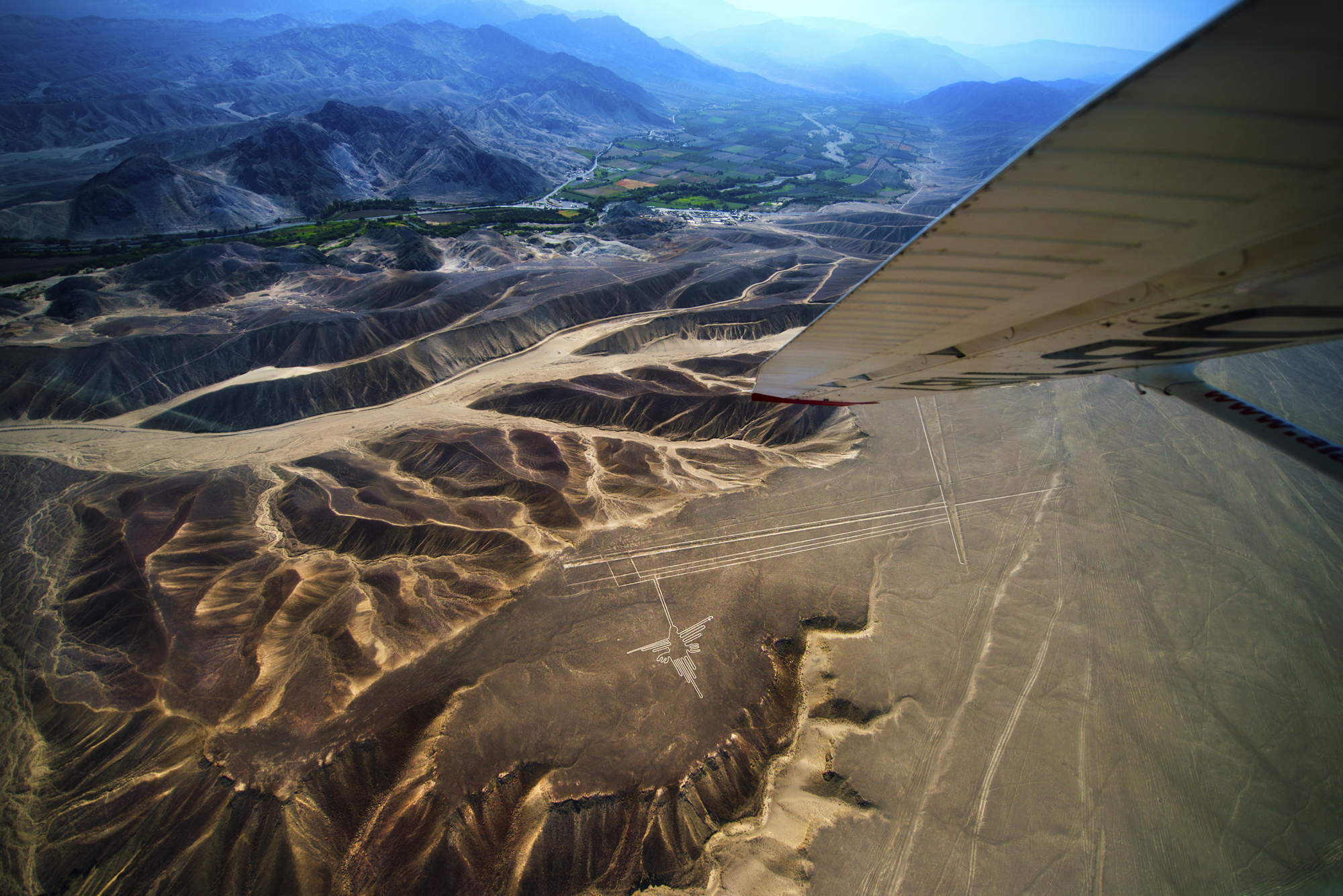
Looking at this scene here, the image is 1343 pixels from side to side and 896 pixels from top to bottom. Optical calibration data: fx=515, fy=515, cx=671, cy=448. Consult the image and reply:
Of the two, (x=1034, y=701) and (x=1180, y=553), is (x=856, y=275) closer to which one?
(x=1180, y=553)

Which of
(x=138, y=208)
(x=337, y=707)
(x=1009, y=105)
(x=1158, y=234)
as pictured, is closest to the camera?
(x=1158, y=234)

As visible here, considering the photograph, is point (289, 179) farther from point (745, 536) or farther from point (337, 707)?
point (745, 536)

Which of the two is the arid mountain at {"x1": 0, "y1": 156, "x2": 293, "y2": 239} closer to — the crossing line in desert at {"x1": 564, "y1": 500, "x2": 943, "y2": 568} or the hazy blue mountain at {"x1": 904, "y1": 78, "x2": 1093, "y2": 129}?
the crossing line in desert at {"x1": 564, "y1": 500, "x2": 943, "y2": 568}

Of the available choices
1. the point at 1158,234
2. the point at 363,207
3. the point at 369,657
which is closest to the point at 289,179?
the point at 363,207

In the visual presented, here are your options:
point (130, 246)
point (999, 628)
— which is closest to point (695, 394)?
point (999, 628)

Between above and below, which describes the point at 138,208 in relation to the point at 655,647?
above

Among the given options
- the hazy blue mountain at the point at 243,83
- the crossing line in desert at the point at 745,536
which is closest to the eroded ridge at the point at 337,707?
the crossing line in desert at the point at 745,536

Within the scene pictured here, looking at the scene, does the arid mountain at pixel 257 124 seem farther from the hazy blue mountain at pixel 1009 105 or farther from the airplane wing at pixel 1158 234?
the hazy blue mountain at pixel 1009 105
